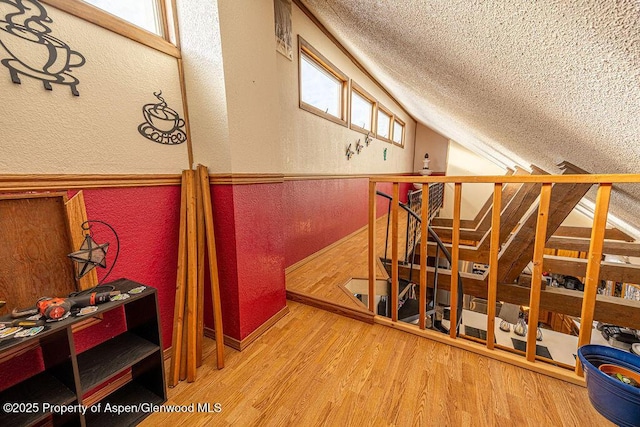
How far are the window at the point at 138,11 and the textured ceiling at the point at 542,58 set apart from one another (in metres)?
1.07

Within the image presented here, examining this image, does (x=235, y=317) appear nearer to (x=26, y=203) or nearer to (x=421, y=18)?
(x=26, y=203)

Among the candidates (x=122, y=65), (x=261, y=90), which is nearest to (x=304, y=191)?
(x=261, y=90)

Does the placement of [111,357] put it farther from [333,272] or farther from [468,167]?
[468,167]

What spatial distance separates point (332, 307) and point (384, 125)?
4.84 m

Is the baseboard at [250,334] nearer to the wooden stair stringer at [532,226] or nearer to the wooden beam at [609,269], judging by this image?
the wooden stair stringer at [532,226]

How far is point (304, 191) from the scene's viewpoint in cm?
292

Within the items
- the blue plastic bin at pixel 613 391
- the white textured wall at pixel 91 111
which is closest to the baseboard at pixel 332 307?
the blue plastic bin at pixel 613 391

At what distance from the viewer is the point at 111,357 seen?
1126 mm

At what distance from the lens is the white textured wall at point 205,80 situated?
1.34 m

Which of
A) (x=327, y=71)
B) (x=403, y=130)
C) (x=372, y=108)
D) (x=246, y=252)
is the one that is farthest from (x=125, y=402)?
(x=403, y=130)

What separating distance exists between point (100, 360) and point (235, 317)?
0.67 meters

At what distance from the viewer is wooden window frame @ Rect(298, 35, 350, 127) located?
2.70m

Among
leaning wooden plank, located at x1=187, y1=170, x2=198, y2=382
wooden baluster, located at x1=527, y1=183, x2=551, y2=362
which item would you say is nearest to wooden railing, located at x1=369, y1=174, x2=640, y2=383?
wooden baluster, located at x1=527, y1=183, x2=551, y2=362

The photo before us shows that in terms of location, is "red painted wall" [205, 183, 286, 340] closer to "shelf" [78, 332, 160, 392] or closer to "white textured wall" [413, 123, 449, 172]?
"shelf" [78, 332, 160, 392]
